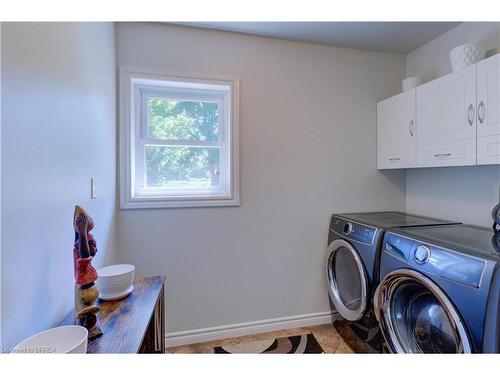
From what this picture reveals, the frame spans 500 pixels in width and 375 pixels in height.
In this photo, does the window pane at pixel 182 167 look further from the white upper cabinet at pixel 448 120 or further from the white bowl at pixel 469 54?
the white bowl at pixel 469 54

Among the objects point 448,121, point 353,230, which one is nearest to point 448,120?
point 448,121

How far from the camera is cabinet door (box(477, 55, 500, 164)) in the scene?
1266mm

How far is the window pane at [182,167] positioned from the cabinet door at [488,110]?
5.55ft

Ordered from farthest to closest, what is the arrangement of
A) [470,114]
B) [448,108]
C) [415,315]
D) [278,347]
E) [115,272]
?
[278,347]
[448,108]
[470,114]
[415,315]
[115,272]

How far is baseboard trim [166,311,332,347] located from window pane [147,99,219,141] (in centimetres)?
151

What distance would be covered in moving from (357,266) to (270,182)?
0.87m

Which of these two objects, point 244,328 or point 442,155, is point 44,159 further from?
point 442,155

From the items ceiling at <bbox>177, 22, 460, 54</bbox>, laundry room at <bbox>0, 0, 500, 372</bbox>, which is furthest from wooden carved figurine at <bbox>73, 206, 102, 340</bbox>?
ceiling at <bbox>177, 22, 460, 54</bbox>

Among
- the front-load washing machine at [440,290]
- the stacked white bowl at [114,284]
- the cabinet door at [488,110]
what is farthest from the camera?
the cabinet door at [488,110]

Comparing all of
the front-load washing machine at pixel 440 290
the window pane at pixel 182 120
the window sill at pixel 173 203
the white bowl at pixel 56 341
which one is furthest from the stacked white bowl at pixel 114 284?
the front-load washing machine at pixel 440 290

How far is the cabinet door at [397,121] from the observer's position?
180 centimetres

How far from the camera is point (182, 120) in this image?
6.27 feet

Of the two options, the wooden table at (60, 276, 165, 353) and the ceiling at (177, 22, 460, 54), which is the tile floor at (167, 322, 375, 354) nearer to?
the wooden table at (60, 276, 165, 353)
